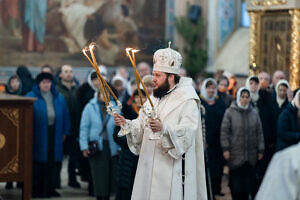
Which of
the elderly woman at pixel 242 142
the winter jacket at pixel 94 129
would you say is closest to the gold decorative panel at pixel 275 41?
the elderly woman at pixel 242 142

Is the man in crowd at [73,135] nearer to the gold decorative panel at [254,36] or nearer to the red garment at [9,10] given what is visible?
the gold decorative panel at [254,36]

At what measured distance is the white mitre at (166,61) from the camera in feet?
17.9

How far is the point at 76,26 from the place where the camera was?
61.3ft

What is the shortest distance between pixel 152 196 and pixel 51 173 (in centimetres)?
431

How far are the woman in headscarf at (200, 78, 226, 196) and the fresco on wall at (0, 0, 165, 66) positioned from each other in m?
8.41

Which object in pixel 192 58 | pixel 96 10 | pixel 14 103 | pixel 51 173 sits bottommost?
pixel 51 173

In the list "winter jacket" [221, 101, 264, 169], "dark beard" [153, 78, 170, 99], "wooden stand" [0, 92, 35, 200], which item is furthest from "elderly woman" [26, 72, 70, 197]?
"dark beard" [153, 78, 170, 99]

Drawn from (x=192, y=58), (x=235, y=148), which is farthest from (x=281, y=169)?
(x=192, y=58)

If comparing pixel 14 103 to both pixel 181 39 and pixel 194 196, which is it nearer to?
pixel 194 196

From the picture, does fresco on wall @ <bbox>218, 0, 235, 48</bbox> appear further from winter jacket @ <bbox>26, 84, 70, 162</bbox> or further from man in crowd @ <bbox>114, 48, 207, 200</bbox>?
man in crowd @ <bbox>114, 48, 207, 200</bbox>

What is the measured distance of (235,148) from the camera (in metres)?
8.69

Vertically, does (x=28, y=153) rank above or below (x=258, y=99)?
below

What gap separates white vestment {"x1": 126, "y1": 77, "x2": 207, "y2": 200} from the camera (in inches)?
214

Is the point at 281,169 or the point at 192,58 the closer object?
the point at 281,169
